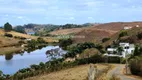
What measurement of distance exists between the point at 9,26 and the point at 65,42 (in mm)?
52731

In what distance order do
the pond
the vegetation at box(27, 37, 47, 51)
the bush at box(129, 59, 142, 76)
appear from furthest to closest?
the vegetation at box(27, 37, 47, 51), the pond, the bush at box(129, 59, 142, 76)

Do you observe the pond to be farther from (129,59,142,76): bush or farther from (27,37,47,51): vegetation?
(27,37,47,51): vegetation

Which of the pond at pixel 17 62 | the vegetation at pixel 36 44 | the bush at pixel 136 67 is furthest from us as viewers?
the vegetation at pixel 36 44

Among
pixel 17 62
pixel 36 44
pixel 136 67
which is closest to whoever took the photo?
pixel 136 67

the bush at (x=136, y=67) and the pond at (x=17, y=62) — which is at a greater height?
the bush at (x=136, y=67)

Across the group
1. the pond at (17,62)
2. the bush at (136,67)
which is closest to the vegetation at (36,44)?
the pond at (17,62)

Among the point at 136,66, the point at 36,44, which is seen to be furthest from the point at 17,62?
the point at 36,44

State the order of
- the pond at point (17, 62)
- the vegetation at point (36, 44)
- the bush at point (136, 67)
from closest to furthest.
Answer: the bush at point (136, 67) → the pond at point (17, 62) → the vegetation at point (36, 44)

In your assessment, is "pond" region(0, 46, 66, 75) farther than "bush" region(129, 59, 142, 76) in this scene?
Yes

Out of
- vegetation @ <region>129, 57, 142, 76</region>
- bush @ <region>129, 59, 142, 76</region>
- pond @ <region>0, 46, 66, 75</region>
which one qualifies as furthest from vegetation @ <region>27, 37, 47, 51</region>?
vegetation @ <region>129, 57, 142, 76</region>

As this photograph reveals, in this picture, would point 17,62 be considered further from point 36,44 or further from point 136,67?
point 36,44

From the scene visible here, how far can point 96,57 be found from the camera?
58.4 meters

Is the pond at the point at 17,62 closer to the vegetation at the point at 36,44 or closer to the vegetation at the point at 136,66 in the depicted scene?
the vegetation at the point at 136,66

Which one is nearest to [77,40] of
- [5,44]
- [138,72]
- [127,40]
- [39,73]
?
[5,44]
